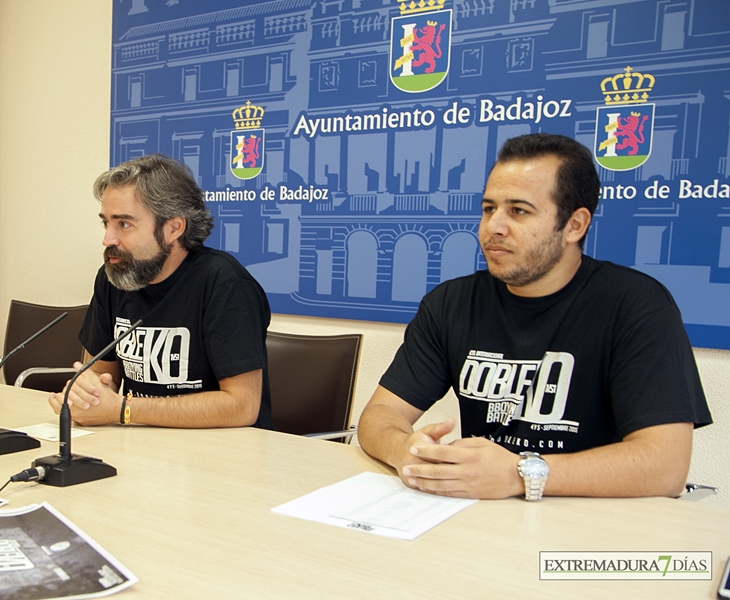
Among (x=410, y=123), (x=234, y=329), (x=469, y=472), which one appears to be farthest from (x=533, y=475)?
(x=410, y=123)

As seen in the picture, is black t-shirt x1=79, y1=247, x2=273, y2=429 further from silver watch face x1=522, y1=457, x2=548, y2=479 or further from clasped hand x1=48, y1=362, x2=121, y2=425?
silver watch face x1=522, y1=457, x2=548, y2=479

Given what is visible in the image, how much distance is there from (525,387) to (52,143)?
3.35m

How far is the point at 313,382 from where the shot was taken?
2.29 metres

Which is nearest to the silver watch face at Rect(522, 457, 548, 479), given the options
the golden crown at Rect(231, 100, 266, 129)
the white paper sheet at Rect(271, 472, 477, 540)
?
the white paper sheet at Rect(271, 472, 477, 540)

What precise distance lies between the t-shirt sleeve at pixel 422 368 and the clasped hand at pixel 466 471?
16.8 inches

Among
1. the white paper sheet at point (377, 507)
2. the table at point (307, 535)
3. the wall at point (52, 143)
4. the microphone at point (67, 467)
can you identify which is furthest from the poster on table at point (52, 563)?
the wall at point (52, 143)

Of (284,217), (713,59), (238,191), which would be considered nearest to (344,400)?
(284,217)

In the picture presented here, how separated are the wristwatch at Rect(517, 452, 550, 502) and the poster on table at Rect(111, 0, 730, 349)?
1.33m

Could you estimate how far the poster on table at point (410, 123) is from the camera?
7.43 ft

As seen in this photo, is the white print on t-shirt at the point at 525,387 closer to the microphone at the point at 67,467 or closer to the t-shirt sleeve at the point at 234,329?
the t-shirt sleeve at the point at 234,329

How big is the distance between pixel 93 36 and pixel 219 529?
3481mm

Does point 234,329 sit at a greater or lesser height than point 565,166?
lesser

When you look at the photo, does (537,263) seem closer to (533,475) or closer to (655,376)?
(655,376)

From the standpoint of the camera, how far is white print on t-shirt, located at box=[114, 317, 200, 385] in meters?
1.99
